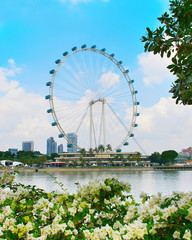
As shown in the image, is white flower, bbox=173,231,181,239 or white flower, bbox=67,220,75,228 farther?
white flower, bbox=67,220,75,228

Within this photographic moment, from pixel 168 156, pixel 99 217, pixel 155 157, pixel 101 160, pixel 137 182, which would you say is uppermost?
pixel 168 156

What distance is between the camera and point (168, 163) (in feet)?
371

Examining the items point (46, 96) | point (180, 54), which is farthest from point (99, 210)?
point (46, 96)

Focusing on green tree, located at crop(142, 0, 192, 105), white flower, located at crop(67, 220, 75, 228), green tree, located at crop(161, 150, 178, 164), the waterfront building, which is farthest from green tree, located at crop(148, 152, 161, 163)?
white flower, located at crop(67, 220, 75, 228)

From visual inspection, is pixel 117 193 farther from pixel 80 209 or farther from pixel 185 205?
pixel 185 205

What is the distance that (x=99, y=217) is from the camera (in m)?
3.20

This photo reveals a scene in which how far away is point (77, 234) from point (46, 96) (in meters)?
37.2

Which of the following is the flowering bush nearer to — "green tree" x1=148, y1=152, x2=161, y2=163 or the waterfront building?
the waterfront building

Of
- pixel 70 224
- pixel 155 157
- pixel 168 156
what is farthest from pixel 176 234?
pixel 155 157

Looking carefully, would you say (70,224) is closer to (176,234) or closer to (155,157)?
(176,234)

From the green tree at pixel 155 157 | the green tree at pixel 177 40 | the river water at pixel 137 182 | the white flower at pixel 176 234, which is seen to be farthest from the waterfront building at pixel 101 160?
the white flower at pixel 176 234

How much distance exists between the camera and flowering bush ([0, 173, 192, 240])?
7.62 feet

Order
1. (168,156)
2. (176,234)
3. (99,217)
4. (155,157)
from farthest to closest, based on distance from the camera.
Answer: (155,157)
(168,156)
(99,217)
(176,234)

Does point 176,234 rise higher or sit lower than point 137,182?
higher
